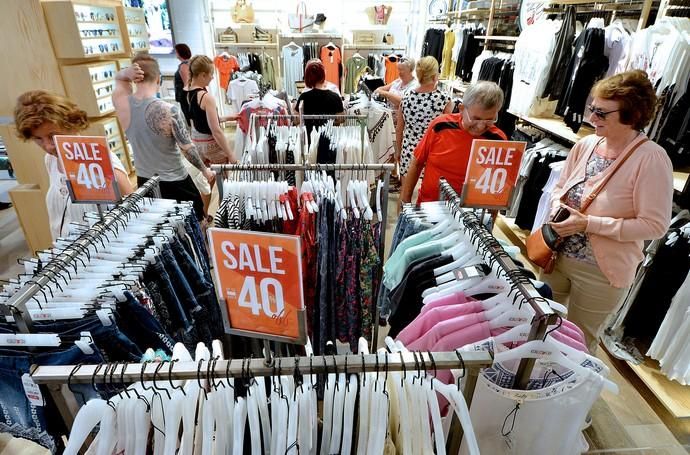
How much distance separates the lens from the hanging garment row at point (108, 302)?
102 centimetres

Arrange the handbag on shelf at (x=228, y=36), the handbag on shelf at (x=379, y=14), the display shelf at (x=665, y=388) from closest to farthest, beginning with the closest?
the display shelf at (x=665, y=388) → the handbag on shelf at (x=228, y=36) → the handbag on shelf at (x=379, y=14)

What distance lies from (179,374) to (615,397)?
2604mm

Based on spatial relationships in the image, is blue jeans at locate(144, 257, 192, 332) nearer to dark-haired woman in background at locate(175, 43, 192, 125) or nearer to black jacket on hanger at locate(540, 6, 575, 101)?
dark-haired woman in background at locate(175, 43, 192, 125)

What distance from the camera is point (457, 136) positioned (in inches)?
87.5

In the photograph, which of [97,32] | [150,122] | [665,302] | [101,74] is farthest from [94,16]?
[665,302]

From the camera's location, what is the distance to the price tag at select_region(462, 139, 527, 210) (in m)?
1.43

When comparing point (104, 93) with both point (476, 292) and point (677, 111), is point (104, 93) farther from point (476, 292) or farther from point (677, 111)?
point (677, 111)

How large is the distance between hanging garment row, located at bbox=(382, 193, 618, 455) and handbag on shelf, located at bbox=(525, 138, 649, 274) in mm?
697

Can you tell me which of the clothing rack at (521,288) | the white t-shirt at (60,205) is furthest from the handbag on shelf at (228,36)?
the clothing rack at (521,288)

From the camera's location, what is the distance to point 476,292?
123cm

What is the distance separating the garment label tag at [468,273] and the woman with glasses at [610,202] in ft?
Answer: 2.52

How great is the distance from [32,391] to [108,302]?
0.27 metres

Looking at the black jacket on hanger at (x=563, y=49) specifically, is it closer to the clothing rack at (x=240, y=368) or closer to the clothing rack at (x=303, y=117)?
the clothing rack at (x=303, y=117)

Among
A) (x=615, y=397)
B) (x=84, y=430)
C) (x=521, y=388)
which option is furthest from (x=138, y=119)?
(x=615, y=397)
